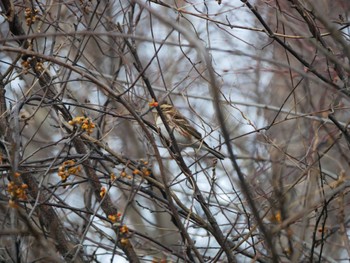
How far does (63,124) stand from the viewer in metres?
4.73

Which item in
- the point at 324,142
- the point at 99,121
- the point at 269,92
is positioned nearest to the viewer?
the point at 99,121

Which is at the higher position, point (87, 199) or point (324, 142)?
point (324, 142)

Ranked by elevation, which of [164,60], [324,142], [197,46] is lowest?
[197,46]

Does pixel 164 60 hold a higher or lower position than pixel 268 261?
higher

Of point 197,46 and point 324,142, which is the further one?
point 324,142

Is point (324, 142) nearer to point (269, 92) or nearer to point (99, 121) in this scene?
point (269, 92)

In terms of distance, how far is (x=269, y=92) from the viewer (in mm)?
8719

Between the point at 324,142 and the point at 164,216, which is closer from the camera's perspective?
the point at 324,142

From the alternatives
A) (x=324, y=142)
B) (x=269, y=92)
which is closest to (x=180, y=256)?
(x=324, y=142)

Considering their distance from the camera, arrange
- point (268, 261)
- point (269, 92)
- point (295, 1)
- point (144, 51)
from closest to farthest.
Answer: point (295, 1) → point (268, 261) → point (269, 92) → point (144, 51)

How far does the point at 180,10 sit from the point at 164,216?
20.4ft

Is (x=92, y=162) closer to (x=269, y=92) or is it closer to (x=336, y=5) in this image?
(x=336, y=5)

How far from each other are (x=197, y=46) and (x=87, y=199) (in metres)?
3.78

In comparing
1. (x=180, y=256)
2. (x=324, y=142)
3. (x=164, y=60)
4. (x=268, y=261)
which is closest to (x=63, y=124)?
(x=180, y=256)
